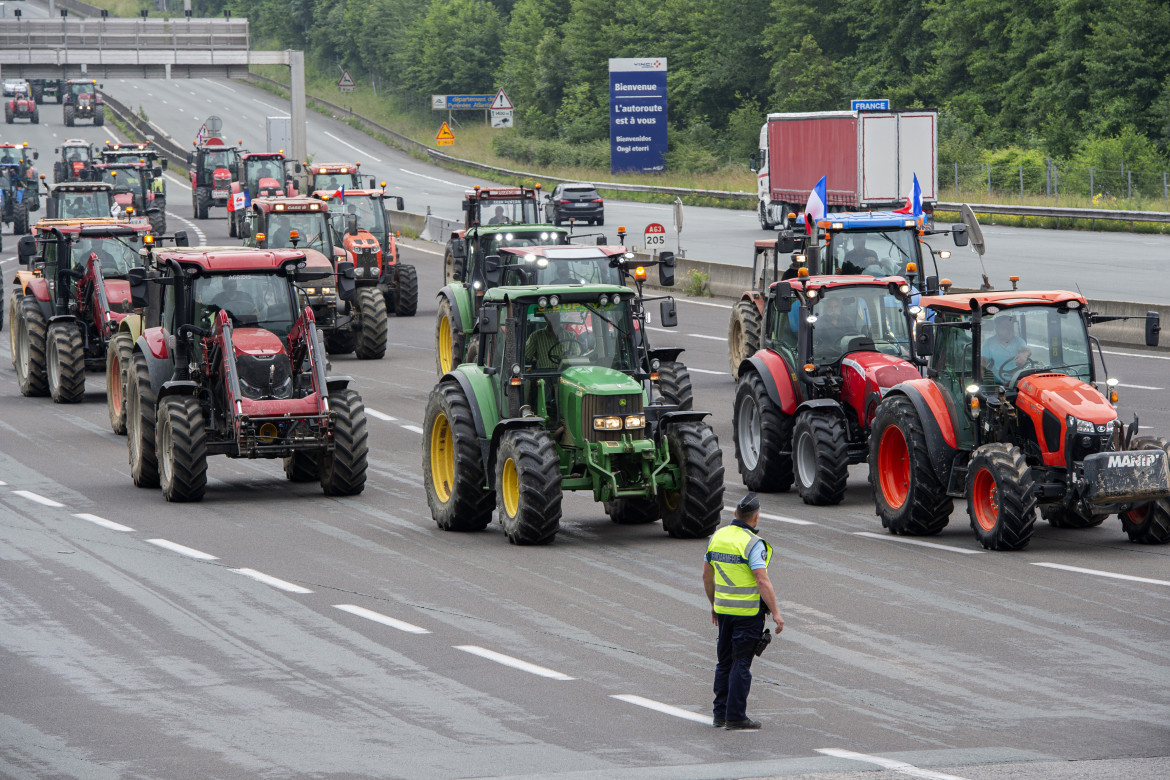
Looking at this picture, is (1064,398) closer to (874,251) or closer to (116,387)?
(874,251)

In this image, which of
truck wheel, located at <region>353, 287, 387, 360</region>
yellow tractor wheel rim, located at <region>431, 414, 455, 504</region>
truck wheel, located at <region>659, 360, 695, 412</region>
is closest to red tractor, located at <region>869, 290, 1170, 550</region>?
yellow tractor wheel rim, located at <region>431, 414, 455, 504</region>

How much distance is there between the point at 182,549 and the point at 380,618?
3.69 meters

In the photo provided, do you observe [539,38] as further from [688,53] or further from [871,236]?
[871,236]

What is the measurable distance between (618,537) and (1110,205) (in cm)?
4459

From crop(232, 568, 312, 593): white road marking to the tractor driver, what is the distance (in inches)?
252

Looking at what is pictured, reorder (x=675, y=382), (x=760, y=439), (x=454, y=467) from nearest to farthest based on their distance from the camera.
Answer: (x=454, y=467) → (x=760, y=439) → (x=675, y=382)

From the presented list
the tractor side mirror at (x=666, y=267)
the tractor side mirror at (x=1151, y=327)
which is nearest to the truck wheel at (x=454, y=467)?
the tractor side mirror at (x=1151, y=327)

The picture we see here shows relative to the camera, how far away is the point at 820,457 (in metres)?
17.9

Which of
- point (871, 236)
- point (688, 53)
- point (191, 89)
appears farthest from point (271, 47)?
point (871, 236)

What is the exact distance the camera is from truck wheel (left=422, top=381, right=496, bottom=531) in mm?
16359

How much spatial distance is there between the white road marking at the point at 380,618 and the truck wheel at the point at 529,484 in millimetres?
2342

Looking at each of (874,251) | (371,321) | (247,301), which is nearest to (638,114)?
(371,321)

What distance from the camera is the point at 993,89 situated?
251 feet

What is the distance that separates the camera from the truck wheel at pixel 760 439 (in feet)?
61.7
